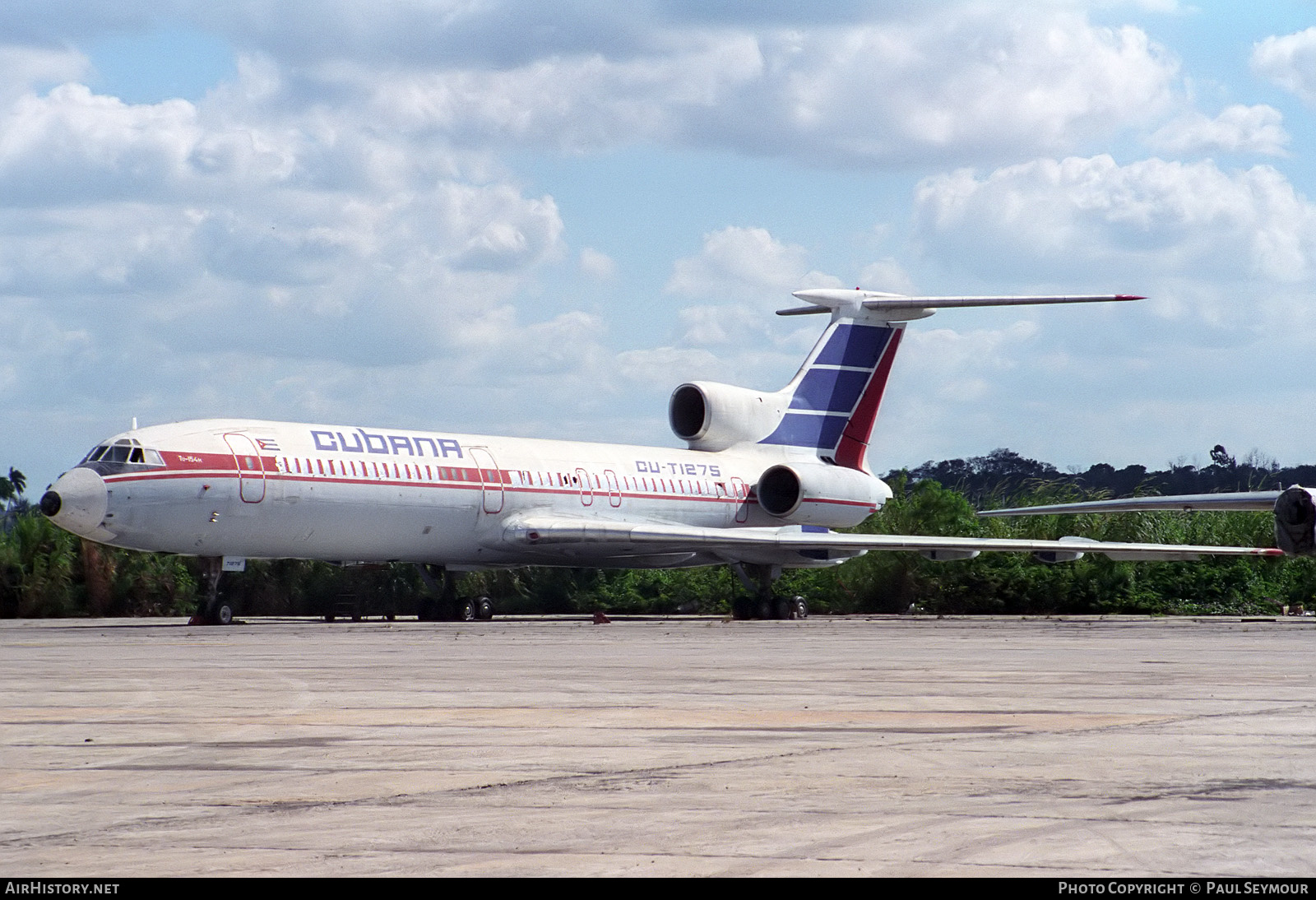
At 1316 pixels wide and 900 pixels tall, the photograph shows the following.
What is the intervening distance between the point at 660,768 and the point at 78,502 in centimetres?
2151

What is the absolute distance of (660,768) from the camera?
26.2ft

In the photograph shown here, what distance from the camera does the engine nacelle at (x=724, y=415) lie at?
4047cm

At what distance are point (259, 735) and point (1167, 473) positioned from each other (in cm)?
6529

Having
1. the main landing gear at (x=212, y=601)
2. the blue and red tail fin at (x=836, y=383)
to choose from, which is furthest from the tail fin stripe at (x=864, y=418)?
the main landing gear at (x=212, y=601)

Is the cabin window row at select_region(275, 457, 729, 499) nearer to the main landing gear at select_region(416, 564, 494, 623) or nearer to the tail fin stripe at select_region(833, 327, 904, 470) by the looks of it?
the main landing gear at select_region(416, 564, 494, 623)

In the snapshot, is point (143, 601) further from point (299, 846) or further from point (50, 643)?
point (299, 846)

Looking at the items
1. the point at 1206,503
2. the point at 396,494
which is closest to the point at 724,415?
the point at 396,494

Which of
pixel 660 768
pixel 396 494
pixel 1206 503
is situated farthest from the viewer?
pixel 396 494

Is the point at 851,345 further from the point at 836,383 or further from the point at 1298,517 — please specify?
the point at 1298,517

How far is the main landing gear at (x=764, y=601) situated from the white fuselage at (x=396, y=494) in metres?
1.28

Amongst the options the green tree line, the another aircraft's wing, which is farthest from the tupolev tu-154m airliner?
the another aircraft's wing

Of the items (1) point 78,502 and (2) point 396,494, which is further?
(2) point 396,494
